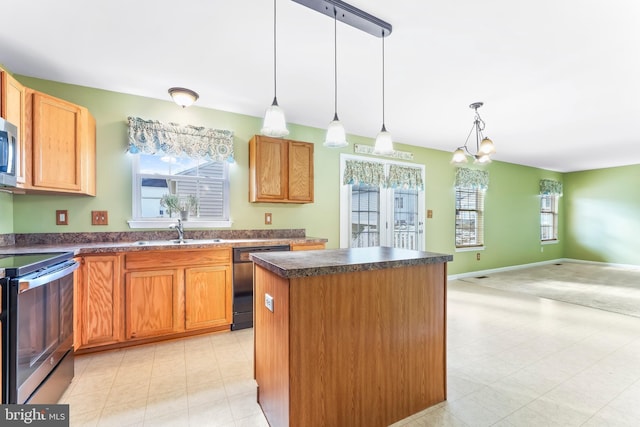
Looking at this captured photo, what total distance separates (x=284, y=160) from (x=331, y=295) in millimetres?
2448

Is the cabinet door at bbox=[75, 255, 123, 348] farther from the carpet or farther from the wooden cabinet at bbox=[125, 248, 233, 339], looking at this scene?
the carpet

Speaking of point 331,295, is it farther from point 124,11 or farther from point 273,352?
point 124,11

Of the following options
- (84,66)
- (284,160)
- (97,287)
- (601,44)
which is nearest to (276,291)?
(97,287)

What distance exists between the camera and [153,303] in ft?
8.91

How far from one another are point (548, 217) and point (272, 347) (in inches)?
342

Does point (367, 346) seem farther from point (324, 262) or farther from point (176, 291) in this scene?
point (176, 291)

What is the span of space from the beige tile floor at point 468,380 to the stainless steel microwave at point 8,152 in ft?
5.01

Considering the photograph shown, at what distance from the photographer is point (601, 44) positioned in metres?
2.20

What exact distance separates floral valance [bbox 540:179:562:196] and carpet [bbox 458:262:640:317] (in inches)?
72.1

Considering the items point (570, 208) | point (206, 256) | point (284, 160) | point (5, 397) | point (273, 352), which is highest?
point (284, 160)

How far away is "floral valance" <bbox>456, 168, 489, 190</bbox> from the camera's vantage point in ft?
18.7

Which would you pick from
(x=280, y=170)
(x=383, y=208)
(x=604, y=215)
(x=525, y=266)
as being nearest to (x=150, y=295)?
(x=280, y=170)

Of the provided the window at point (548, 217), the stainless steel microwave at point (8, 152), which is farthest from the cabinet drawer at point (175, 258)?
the window at point (548, 217)

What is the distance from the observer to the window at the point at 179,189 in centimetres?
318
